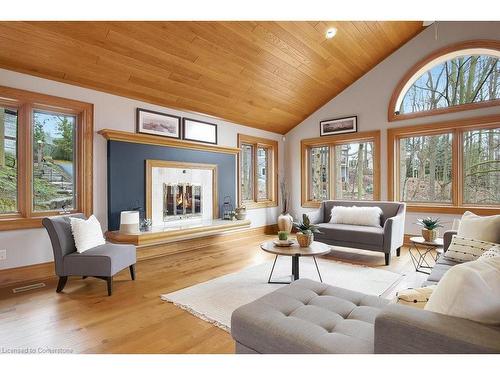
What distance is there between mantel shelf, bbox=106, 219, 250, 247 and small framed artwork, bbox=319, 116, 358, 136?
270 centimetres

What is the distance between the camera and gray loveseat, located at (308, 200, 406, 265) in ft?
13.0

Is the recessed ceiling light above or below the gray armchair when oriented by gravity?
above

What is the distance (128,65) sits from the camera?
12.0 ft

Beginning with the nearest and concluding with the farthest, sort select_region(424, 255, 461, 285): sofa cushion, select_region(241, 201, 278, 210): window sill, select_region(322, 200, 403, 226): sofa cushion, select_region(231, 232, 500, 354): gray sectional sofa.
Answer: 1. select_region(231, 232, 500, 354): gray sectional sofa
2. select_region(424, 255, 461, 285): sofa cushion
3. select_region(322, 200, 403, 226): sofa cushion
4. select_region(241, 201, 278, 210): window sill

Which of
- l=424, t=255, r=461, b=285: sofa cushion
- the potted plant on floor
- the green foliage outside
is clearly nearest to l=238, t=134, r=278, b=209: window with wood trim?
the potted plant on floor

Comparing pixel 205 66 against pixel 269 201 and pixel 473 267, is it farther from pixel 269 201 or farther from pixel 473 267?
pixel 473 267

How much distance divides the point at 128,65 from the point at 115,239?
2.23 metres

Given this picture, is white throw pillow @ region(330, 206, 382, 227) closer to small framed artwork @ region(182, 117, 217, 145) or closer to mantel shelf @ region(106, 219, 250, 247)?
mantel shelf @ region(106, 219, 250, 247)

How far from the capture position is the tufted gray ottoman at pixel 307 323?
4.31 feet

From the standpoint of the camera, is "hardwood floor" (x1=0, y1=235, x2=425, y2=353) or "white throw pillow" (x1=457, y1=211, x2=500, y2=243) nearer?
"hardwood floor" (x1=0, y1=235, x2=425, y2=353)

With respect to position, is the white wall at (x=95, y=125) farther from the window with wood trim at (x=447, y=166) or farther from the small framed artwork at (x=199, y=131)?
the window with wood trim at (x=447, y=166)

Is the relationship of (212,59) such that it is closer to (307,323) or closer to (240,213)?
(240,213)

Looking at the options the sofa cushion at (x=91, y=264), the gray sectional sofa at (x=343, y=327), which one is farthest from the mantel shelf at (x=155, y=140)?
the gray sectional sofa at (x=343, y=327)

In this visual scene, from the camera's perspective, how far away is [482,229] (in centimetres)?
269
